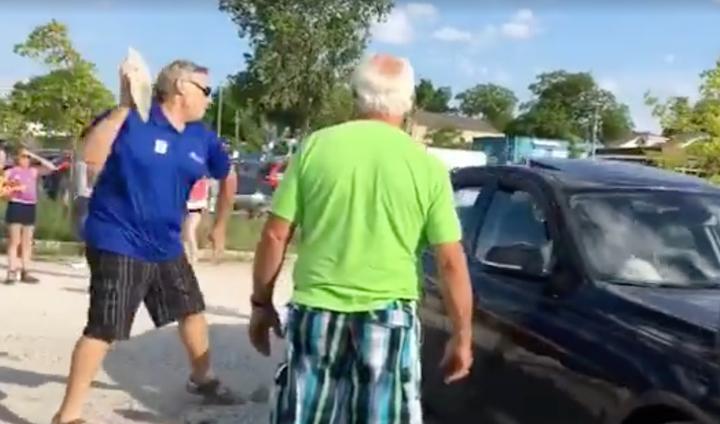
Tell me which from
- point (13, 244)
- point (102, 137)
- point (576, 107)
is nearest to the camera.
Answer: point (102, 137)

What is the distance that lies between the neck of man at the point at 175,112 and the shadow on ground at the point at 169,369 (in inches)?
62.6

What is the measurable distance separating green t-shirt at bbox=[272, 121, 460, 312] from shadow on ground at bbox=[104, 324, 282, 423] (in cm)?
289

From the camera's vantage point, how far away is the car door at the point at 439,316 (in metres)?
5.73

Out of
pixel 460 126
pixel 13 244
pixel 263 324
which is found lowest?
pixel 13 244

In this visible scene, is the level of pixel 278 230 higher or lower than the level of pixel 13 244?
higher

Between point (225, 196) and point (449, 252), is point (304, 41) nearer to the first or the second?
point (225, 196)

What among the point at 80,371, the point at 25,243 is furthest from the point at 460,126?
the point at 80,371

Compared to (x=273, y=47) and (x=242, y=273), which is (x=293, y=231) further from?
(x=273, y=47)

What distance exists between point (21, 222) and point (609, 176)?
832cm

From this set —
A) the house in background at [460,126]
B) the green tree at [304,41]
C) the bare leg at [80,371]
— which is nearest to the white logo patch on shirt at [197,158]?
the bare leg at [80,371]

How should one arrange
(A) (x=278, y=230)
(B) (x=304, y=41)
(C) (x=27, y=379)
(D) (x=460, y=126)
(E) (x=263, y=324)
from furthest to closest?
(D) (x=460, y=126) < (B) (x=304, y=41) < (C) (x=27, y=379) < (E) (x=263, y=324) < (A) (x=278, y=230)

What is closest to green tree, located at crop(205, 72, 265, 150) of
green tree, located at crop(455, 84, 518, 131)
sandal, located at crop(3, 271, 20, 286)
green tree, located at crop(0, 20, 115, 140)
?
green tree, located at crop(0, 20, 115, 140)

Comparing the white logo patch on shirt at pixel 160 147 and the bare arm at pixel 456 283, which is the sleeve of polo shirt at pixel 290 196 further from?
the white logo patch on shirt at pixel 160 147

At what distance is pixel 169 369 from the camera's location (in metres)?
7.86
